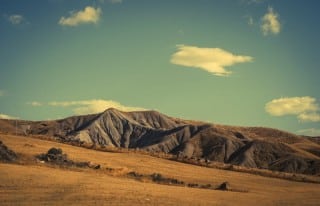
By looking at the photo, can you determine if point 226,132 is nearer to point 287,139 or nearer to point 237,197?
point 287,139

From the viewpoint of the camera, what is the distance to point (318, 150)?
157375mm

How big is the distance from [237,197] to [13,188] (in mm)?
15092

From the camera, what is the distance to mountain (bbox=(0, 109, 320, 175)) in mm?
132500

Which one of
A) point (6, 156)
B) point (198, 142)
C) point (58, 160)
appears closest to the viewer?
point (6, 156)

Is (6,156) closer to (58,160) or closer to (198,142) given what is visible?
(58,160)

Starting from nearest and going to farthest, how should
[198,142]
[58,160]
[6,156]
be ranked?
1. [6,156]
2. [58,160]
3. [198,142]

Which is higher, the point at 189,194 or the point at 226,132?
the point at 226,132

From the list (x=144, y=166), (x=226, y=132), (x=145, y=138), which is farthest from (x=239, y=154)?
(x=144, y=166)

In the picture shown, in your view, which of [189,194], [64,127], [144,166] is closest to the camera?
[189,194]

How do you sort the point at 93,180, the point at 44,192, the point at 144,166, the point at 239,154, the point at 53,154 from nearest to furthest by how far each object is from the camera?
the point at 44,192
the point at 93,180
the point at 53,154
the point at 144,166
the point at 239,154

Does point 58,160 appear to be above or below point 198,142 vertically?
below

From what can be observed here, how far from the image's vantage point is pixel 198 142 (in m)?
156

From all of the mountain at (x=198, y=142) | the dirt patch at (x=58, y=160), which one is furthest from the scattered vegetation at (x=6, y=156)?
the mountain at (x=198, y=142)

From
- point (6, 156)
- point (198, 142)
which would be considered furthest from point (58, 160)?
point (198, 142)
